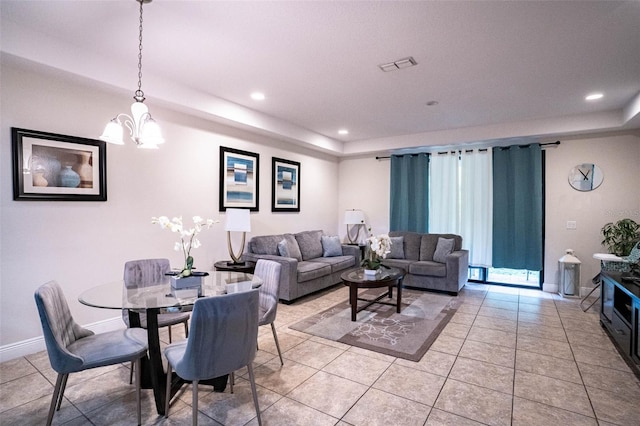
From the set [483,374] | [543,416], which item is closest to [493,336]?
[483,374]

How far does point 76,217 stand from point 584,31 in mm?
4703

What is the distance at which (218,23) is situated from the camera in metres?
2.46

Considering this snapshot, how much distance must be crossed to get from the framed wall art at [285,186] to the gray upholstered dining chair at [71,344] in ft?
11.4

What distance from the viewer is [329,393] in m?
2.35

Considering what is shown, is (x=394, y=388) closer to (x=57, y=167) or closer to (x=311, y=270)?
(x=311, y=270)

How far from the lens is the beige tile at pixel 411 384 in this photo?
7.62ft

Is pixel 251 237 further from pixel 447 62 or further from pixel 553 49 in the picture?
pixel 553 49

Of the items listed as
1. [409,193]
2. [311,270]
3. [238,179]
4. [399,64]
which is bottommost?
[311,270]

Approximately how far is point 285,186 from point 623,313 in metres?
4.64

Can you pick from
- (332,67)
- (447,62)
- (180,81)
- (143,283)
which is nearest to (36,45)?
(180,81)

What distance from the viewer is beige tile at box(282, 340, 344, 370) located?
9.29ft

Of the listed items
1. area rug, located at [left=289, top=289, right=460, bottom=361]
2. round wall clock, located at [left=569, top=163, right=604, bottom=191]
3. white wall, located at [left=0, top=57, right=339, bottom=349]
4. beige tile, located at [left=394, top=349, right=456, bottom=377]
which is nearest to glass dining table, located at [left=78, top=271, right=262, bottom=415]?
white wall, located at [left=0, top=57, right=339, bottom=349]

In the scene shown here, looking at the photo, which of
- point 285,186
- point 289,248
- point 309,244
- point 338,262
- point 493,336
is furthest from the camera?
point 285,186

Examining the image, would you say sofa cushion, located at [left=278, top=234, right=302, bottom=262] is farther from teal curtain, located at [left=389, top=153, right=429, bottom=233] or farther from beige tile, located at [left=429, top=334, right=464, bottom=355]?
beige tile, located at [left=429, top=334, right=464, bottom=355]
